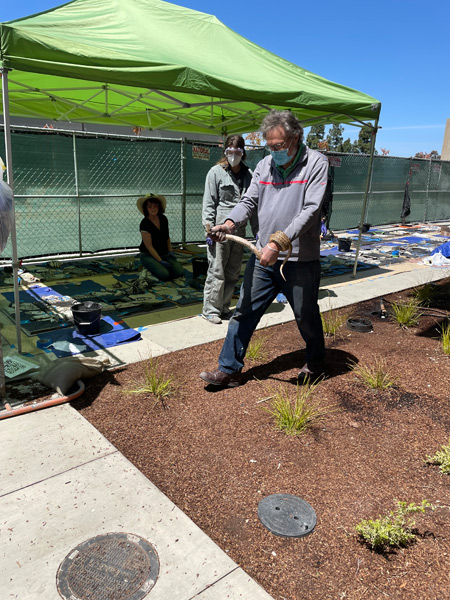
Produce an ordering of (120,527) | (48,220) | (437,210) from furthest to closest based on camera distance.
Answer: (437,210), (48,220), (120,527)

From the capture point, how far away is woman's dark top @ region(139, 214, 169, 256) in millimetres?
6875

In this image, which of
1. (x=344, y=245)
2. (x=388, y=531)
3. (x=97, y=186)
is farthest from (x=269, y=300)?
(x=344, y=245)

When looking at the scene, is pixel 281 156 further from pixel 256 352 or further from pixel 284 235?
pixel 256 352

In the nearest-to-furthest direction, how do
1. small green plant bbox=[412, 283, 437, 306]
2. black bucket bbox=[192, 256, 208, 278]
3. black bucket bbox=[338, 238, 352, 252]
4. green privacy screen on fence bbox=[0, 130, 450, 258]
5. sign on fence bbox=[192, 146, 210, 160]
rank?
1. small green plant bbox=[412, 283, 437, 306]
2. black bucket bbox=[192, 256, 208, 278]
3. green privacy screen on fence bbox=[0, 130, 450, 258]
4. sign on fence bbox=[192, 146, 210, 160]
5. black bucket bbox=[338, 238, 352, 252]

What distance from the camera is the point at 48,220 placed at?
8492mm

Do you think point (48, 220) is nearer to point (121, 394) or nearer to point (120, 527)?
point (121, 394)

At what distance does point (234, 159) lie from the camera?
484cm

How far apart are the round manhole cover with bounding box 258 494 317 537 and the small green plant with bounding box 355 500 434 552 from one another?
25cm

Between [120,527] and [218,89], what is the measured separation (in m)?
4.17

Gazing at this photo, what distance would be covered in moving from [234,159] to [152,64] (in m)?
1.24

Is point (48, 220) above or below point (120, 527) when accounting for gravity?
above

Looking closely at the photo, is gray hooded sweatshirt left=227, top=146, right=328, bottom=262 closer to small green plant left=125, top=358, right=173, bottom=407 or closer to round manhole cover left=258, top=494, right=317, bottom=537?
small green plant left=125, top=358, right=173, bottom=407

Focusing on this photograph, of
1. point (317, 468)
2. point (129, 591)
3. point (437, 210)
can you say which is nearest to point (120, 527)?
point (129, 591)

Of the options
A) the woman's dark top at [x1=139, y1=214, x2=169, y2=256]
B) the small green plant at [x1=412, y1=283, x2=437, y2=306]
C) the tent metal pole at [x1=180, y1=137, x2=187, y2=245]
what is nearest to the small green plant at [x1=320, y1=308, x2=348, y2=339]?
the small green plant at [x1=412, y1=283, x2=437, y2=306]
